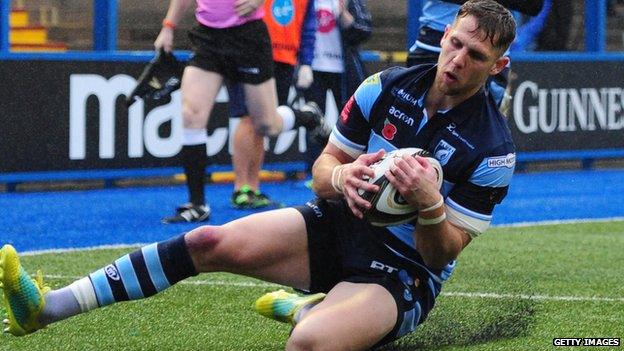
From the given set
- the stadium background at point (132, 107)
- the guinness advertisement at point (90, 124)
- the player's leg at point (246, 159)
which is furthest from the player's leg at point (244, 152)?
the guinness advertisement at point (90, 124)

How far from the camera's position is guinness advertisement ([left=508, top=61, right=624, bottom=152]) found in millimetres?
13852

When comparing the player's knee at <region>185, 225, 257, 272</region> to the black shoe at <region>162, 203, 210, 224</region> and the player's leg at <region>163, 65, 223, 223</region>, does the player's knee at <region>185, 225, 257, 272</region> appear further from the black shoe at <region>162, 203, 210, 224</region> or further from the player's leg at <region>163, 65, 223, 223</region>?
the black shoe at <region>162, 203, 210, 224</region>

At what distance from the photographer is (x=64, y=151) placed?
Answer: 11.0m

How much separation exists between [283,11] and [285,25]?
4.8 inches

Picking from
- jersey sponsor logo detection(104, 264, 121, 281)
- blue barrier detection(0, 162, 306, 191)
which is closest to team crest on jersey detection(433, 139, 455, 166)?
jersey sponsor logo detection(104, 264, 121, 281)

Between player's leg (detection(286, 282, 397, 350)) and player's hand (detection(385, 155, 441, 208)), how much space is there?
43 centimetres

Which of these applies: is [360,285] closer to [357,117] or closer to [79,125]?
[357,117]

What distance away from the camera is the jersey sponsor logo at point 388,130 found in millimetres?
4887

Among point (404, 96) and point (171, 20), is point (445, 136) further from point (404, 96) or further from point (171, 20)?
point (171, 20)

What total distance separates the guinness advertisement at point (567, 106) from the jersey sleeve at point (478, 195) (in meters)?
8.98

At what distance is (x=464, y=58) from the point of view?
4.65m

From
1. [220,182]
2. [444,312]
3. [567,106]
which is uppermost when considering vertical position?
[444,312]
